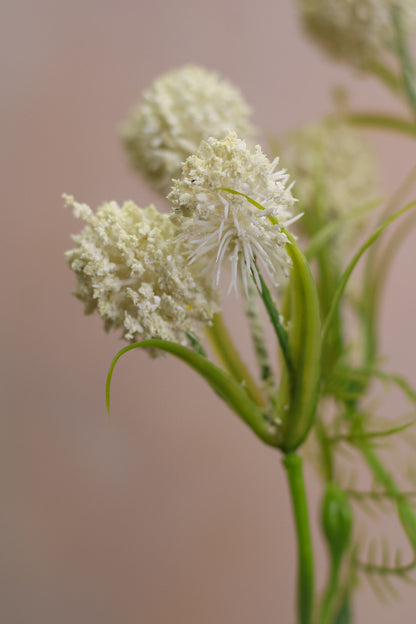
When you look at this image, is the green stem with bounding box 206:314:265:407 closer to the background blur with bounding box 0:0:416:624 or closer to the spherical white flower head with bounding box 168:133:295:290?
the spherical white flower head with bounding box 168:133:295:290

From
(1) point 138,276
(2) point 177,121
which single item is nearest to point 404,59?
(2) point 177,121

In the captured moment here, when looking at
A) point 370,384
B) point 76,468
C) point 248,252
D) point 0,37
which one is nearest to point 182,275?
point 248,252

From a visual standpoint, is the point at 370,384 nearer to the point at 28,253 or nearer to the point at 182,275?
the point at 182,275

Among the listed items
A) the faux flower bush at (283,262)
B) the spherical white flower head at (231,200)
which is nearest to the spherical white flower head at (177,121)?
the faux flower bush at (283,262)

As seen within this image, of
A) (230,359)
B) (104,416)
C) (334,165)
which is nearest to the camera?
(230,359)

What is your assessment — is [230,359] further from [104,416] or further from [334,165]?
[104,416]

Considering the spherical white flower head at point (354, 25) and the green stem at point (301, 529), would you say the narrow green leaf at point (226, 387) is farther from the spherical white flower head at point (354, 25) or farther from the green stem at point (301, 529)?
the spherical white flower head at point (354, 25)
